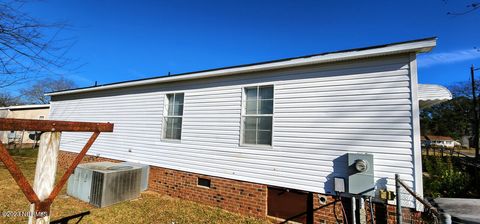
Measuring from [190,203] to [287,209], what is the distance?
263 centimetres

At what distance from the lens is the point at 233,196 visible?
5758 mm

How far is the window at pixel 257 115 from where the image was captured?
5.62 m

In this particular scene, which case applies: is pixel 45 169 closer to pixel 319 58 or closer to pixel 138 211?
pixel 138 211

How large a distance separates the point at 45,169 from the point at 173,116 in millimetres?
4902

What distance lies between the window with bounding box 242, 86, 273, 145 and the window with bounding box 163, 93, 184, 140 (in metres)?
2.28

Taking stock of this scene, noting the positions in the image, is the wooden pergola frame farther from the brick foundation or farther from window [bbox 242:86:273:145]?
the brick foundation

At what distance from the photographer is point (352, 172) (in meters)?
4.41

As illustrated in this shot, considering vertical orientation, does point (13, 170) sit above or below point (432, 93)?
below

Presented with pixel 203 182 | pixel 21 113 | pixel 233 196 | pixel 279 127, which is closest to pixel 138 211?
pixel 203 182

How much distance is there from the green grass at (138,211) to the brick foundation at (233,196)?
190 millimetres

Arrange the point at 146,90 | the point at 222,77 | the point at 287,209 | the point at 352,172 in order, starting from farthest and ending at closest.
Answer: the point at 146,90
the point at 222,77
the point at 287,209
the point at 352,172

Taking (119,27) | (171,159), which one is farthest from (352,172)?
(119,27)

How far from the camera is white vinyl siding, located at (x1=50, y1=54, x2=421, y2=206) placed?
4.28 meters

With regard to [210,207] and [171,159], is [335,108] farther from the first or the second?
[171,159]
